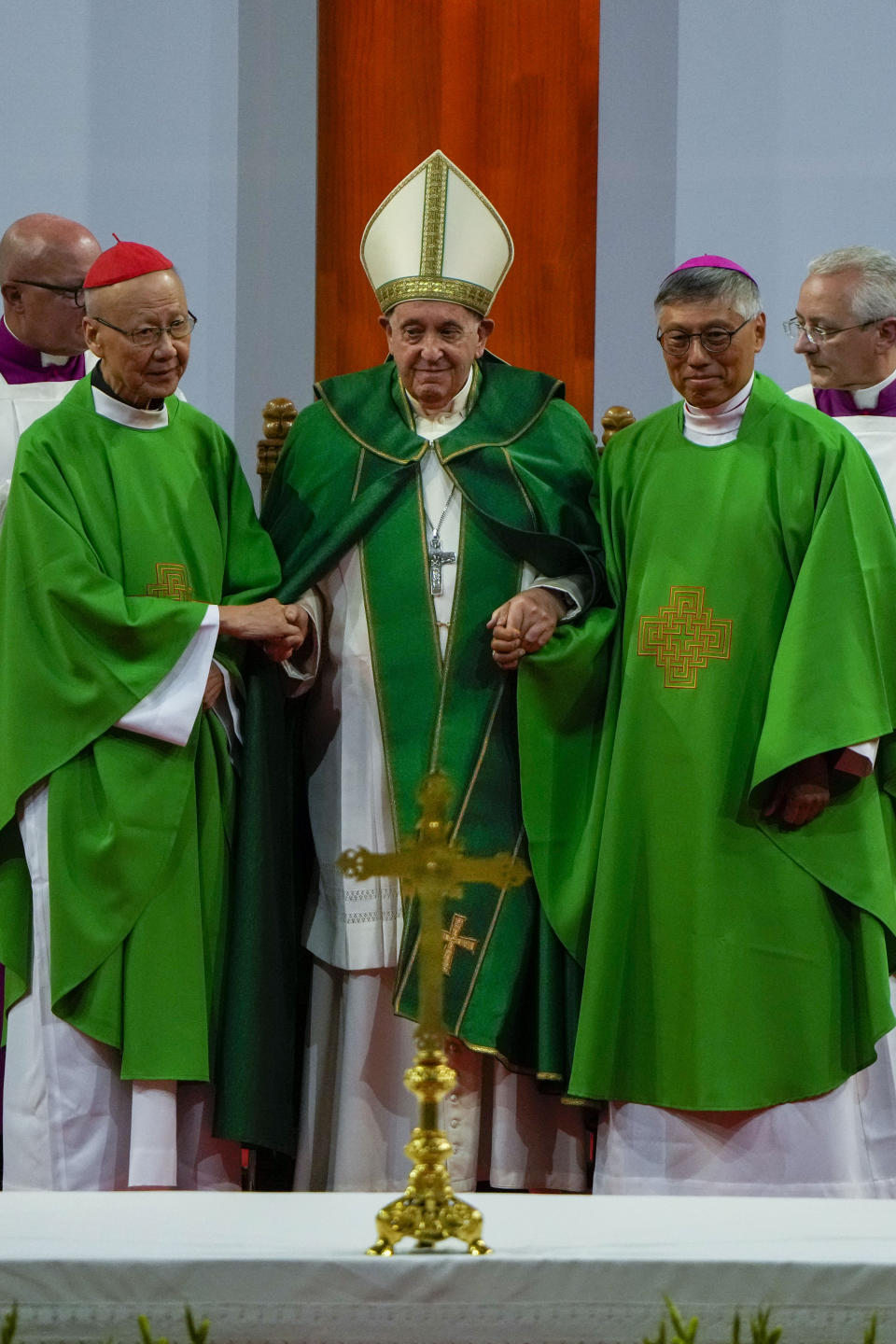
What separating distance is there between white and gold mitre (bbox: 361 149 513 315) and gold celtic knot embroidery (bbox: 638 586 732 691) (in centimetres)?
86

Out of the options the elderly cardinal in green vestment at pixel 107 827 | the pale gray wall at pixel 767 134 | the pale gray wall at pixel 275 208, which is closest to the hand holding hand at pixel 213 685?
the elderly cardinal in green vestment at pixel 107 827

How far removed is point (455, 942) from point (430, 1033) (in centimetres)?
186

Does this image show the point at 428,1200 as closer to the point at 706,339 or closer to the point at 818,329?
the point at 706,339

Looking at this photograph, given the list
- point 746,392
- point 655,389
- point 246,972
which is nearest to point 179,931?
point 246,972

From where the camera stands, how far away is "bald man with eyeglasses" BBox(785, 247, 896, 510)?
471 centimetres

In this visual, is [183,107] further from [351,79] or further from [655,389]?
[655,389]

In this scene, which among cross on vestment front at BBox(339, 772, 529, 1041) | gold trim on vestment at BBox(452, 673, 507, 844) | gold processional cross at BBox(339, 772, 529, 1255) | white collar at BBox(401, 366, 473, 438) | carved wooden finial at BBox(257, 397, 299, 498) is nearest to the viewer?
gold processional cross at BBox(339, 772, 529, 1255)

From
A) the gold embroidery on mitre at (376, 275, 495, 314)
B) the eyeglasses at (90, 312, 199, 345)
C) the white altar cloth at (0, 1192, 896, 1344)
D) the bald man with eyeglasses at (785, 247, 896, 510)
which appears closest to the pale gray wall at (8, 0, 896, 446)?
the bald man with eyeglasses at (785, 247, 896, 510)

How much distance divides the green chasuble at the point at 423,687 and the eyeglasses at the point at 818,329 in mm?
561

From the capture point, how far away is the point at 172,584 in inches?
172

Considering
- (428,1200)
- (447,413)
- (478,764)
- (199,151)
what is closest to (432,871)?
(428,1200)

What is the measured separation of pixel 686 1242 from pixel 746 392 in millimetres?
2447

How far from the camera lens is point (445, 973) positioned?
4.32 m

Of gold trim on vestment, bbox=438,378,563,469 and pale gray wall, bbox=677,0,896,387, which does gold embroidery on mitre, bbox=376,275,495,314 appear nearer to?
gold trim on vestment, bbox=438,378,563,469
